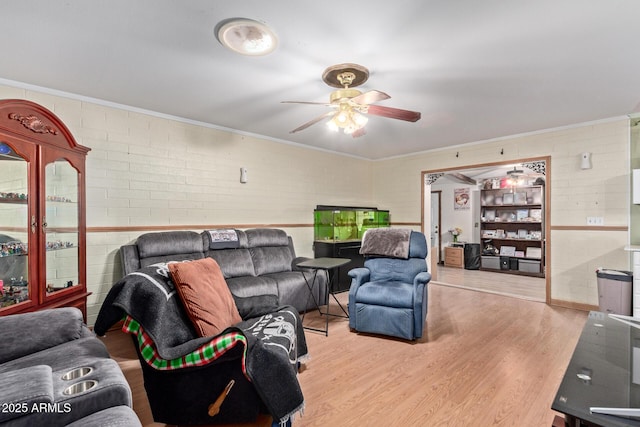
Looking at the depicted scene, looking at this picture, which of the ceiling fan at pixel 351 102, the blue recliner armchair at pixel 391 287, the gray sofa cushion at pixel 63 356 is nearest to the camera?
the gray sofa cushion at pixel 63 356

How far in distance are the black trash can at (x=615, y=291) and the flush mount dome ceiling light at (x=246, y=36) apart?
4214 mm

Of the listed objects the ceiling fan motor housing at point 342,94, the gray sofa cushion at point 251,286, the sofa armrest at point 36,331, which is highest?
the ceiling fan motor housing at point 342,94

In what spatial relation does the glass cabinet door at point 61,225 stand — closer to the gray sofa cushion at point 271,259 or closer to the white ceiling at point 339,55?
the white ceiling at point 339,55

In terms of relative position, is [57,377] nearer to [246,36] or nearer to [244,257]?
[246,36]

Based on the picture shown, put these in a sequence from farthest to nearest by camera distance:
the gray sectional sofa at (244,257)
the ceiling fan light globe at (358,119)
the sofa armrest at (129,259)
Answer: the gray sectional sofa at (244,257)
the sofa armrest at (129,259)
the ceiling fan light globe at (358,119)

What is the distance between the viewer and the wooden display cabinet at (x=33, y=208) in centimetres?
226

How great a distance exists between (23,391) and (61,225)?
7.10 feet

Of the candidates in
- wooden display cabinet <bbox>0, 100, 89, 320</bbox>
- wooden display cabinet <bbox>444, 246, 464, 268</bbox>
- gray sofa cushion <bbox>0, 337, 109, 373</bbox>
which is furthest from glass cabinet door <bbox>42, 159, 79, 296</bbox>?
wooden display cabinet <bbox>444, 246, 464, 268</bbox>

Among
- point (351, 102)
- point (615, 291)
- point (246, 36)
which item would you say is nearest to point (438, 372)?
point (351, 102)

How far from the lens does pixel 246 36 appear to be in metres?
2.06

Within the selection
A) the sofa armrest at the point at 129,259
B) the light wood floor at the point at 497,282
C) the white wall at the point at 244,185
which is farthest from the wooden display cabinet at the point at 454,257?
the sofa armrest at the point at 129,259

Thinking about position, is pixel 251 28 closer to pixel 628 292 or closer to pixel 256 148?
pixel 256 148

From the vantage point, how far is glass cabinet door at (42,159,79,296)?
2576 millimetres

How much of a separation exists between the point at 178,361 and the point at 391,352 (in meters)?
1.86
